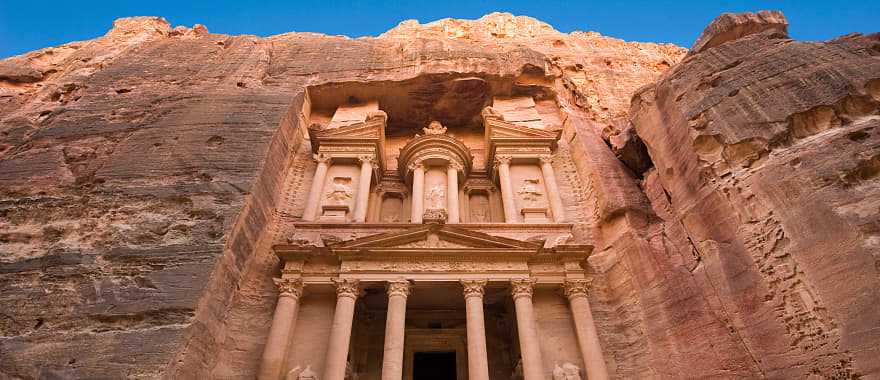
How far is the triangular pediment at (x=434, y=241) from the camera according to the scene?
9398 millimetres

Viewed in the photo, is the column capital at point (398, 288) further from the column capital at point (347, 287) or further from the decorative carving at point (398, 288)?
the column capital at point (347, 287)

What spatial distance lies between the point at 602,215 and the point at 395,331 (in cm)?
566

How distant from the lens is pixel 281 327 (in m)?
8.43

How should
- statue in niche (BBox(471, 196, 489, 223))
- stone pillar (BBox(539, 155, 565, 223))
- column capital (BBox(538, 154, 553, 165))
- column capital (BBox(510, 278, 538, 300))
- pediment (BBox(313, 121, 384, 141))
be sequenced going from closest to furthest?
column capital (BBox(510, 278, 538, 300)) → stone pillar (BBox(539, 155, 565, 223)) → statue in niche (BBox(471, 196, 489, 223)) → column capital (BBox(538, 154, 553, 165)) → pediment (BBox(313, 121, 384, 141))

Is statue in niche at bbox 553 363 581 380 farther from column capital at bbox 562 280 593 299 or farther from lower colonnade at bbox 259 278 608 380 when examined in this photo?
column capital at bbox 562 280 593 299

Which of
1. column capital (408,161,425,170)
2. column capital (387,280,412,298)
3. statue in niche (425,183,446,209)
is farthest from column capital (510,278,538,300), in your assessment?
column capital (408,161,425,170)

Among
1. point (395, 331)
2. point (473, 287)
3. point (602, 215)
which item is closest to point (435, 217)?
point (473, 287)

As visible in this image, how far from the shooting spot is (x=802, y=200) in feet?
21.3

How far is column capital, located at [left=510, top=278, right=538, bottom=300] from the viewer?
901 cm

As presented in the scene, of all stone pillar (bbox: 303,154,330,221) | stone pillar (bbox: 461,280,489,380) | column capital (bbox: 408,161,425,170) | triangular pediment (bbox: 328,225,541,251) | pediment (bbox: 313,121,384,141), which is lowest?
stone pillar (bbox: 461,280,489,380)

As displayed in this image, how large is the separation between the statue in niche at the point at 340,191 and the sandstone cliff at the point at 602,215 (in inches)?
46.5

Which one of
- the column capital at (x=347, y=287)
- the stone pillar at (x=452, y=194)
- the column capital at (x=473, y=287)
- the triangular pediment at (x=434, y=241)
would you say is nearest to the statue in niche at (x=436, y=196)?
the stone pillar at (x=452, y=194)

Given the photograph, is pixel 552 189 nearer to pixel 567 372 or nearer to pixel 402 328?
pixel 567 372

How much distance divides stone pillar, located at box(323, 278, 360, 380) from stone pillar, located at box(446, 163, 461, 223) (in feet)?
11.2
